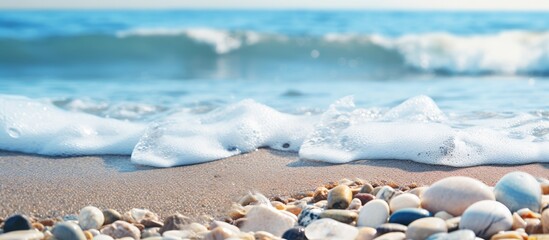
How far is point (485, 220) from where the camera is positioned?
1951 mm

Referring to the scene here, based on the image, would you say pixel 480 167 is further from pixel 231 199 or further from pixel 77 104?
pixel 77 104

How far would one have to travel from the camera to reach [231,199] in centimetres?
258

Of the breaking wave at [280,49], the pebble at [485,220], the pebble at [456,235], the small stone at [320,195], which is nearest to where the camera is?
the pebble at [456,235]

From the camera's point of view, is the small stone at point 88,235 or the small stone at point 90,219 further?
the small stone at point 90,219

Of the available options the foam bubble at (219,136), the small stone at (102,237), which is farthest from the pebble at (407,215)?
the foam bubble at (219,136)

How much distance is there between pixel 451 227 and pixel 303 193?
31.1 inches

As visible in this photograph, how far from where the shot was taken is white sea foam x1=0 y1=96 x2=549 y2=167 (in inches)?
121

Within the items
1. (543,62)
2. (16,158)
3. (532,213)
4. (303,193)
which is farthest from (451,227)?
(543,62)

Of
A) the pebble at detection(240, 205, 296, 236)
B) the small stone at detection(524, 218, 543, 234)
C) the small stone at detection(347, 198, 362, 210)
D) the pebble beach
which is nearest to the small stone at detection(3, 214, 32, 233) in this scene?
the pebble beach

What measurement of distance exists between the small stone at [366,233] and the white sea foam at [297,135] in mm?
1035

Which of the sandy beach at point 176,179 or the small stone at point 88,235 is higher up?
the small stone at point 88,235

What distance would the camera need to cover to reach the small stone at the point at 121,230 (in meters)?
2.14

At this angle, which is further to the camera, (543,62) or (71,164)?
(543,62)

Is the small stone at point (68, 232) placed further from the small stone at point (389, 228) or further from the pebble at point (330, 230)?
the small stone at point (389, 228)
